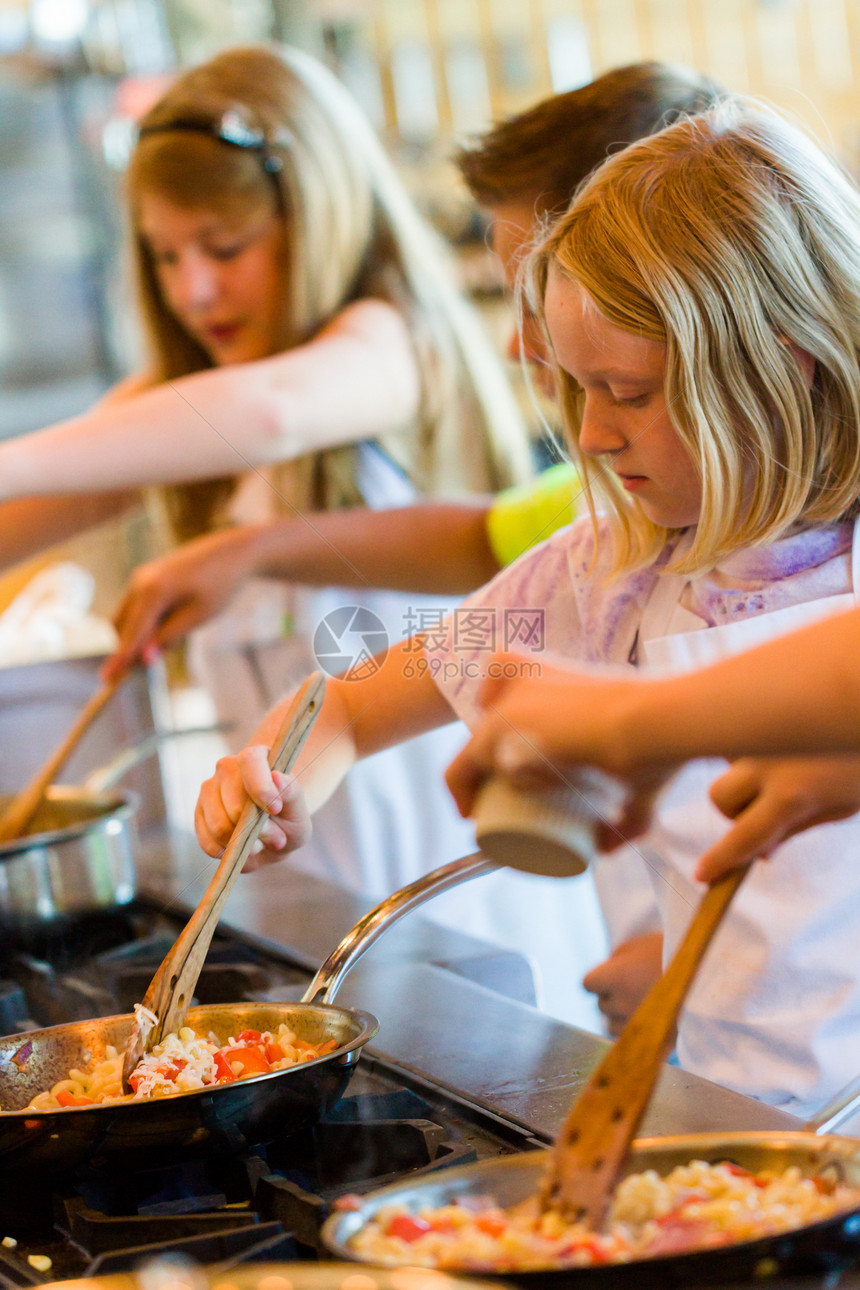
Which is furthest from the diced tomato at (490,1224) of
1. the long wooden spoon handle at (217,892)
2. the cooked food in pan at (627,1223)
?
the long wooden spoon handle at (217,892)

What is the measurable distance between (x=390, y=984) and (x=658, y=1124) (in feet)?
0.75

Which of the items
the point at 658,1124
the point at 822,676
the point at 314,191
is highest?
the point at 314,191

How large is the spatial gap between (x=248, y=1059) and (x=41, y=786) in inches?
19.6

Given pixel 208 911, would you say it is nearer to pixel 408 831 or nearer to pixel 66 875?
pixel 408 831

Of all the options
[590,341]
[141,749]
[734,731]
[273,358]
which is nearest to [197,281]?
[273,358]

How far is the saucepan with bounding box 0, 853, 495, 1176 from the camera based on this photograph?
478 millimetres

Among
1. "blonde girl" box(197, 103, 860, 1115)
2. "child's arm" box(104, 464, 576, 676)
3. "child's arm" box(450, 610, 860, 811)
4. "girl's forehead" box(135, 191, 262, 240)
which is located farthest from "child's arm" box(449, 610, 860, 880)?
"girl's forehead" box(135, 191, 262, 240)

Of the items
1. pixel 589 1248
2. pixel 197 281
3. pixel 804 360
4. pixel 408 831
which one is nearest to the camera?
pixel 589 1248

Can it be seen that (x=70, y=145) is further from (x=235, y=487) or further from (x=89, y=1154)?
(x=89, y=1154)

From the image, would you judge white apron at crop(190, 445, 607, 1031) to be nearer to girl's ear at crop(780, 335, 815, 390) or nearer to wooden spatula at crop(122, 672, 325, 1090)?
wooden spatula at crop(122, 672, 325, 1090)

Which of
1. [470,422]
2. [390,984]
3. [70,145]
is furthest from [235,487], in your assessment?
[70,145]

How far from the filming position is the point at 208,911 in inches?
23.9

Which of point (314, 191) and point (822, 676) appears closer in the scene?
point (822, 676)

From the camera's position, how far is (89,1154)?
1.59 feet
